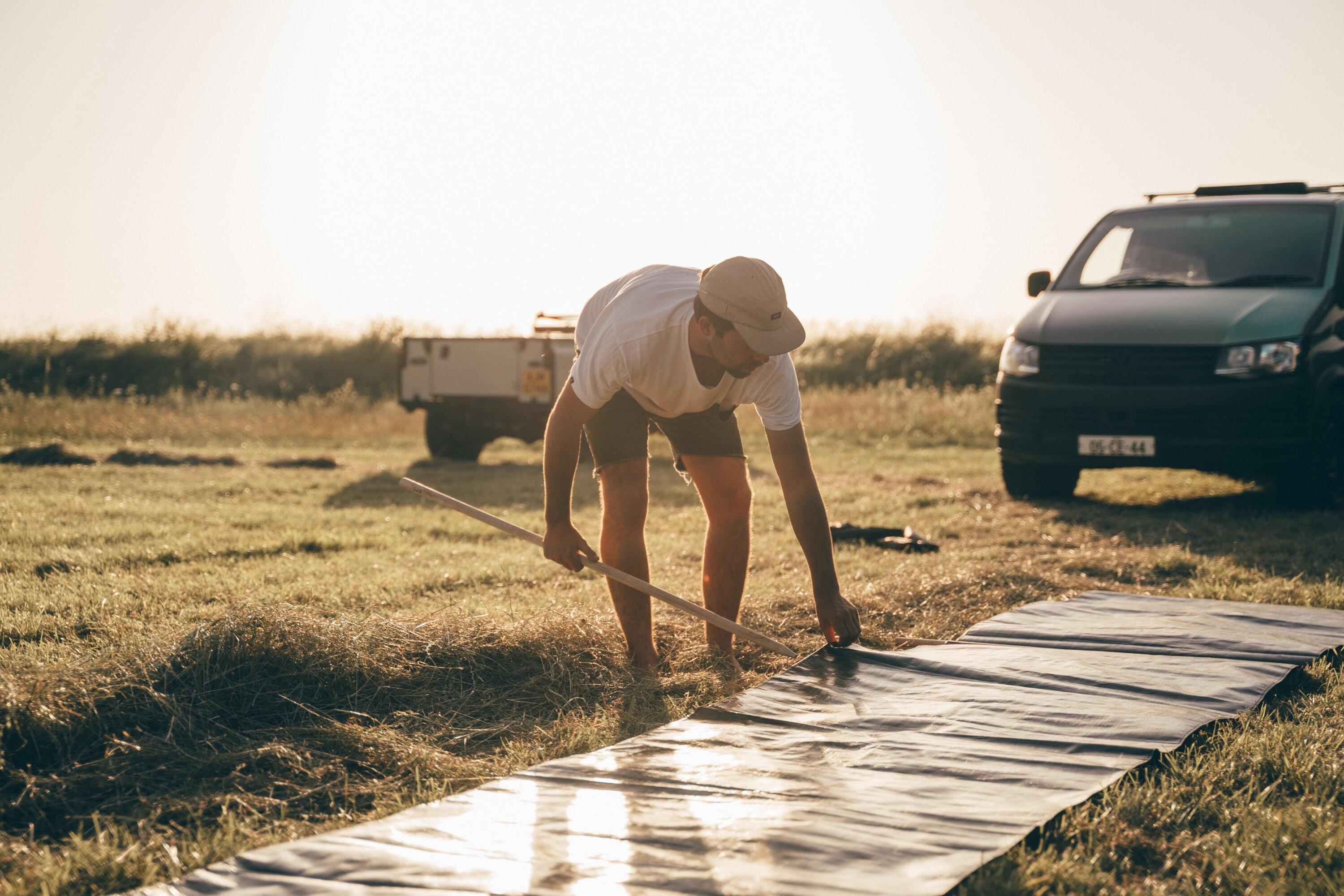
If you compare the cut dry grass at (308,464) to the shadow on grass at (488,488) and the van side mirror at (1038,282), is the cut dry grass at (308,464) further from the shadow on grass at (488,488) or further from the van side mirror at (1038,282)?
the van side mirror at (1038,282)

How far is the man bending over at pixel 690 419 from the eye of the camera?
319cm

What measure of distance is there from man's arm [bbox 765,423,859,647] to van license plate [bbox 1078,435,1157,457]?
164 inches

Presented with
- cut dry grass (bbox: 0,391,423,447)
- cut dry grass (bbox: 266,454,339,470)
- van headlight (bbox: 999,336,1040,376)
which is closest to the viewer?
van headlight (bbox: 999,336,1040,376)

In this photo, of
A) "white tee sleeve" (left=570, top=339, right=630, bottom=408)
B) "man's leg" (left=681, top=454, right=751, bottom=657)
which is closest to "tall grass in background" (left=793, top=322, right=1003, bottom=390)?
"man's leg" (left=681, top=454, right=751, bottom=657)

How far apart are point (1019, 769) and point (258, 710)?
204 cm

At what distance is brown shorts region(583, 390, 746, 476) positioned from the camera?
378 centimetres

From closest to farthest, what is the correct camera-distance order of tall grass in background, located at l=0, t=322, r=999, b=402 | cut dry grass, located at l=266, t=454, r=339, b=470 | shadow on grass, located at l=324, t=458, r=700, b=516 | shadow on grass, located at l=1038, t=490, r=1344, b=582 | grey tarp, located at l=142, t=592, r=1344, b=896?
grey tarp, located at l=142, t=592, r=1344, b=896
shadow on grass, located at l=1038, t=490, r=1344, b=582
shadow on grass, located at l=324, t=458, r=700, b=516
cut dry grass, located at l=266, t=454, r=339, b=470
tall grass in background, located at l=0, t=322, r=999, b=402

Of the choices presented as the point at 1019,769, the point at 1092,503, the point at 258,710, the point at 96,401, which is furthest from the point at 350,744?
the point at 96,401

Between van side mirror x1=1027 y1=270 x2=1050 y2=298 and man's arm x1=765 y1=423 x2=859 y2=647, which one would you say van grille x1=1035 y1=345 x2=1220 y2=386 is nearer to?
van side mirror x1=1027 y1=270 x2=1050 y2=298

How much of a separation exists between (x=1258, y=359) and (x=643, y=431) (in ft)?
15.4

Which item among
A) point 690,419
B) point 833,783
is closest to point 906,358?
point 690,419

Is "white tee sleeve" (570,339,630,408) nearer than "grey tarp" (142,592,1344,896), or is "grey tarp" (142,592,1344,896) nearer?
"grey tarp" (142,592,1344,896)

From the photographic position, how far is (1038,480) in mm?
8094

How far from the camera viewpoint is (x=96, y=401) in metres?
17.7
